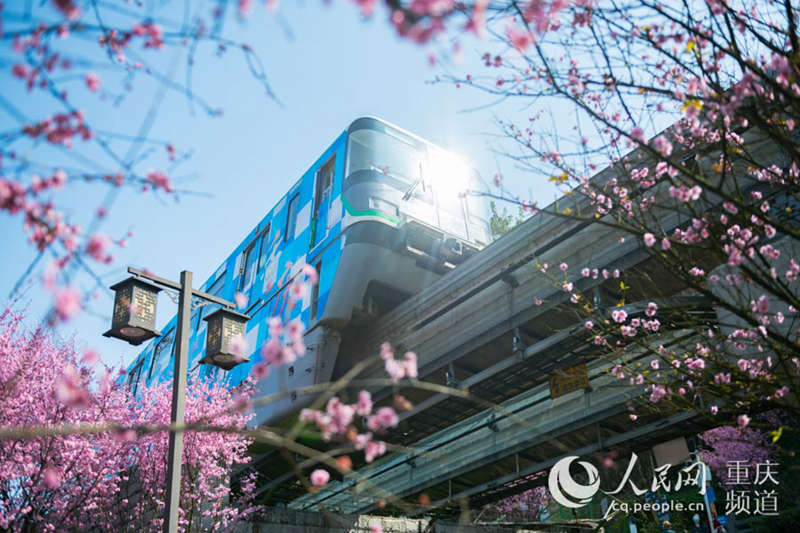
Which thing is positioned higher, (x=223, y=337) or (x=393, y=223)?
(x=393, y=223)

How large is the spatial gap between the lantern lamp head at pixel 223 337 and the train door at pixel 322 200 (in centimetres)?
498

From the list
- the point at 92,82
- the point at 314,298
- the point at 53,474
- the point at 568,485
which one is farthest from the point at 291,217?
the point at 92,82

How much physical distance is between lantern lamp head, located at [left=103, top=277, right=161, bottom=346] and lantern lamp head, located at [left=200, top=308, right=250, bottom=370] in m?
0.68

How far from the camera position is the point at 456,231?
43.4 ft

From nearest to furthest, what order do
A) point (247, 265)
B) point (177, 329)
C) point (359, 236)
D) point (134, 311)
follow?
point (134, 311)
point (177, 329)
point (359, 236)
point (247, 265)

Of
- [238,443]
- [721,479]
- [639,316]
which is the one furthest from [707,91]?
[721,479]

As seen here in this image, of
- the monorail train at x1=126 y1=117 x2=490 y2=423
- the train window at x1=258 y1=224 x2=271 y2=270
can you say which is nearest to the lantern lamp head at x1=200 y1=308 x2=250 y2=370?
the monorail train at x1=126 y1=117 x2=490 y2=423

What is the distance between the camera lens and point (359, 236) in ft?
39.0

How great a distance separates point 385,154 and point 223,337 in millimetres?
6170

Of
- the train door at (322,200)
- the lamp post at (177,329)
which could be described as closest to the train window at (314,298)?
the train door at (322,200)

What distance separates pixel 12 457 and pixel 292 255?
250 inches

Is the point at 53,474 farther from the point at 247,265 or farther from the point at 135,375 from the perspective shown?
the point at 135,375

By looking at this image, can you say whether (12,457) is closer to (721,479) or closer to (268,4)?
(268,4)

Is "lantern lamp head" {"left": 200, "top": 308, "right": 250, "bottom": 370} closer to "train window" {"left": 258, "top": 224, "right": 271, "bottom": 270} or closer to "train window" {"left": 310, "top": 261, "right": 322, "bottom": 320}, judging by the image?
"train window" {"left": 310, "top": 261, "right": 322, "bottom": 320}
